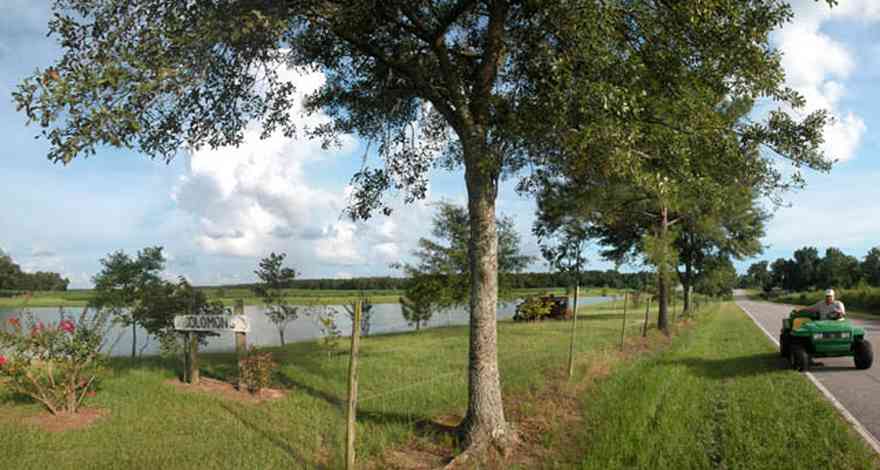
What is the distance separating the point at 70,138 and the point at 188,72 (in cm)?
130

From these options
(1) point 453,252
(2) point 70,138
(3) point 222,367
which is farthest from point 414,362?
(1) point 453,252

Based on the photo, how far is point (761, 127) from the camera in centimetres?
791

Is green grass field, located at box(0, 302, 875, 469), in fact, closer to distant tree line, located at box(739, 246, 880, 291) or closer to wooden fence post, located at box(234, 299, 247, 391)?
wooden fence post, located at box(234, 299, 247, 391)

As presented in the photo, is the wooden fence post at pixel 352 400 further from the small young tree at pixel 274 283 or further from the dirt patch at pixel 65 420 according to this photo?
the small young tree at pixel 274 283

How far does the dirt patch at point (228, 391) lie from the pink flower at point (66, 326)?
2.00m

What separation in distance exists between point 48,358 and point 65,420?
87cm

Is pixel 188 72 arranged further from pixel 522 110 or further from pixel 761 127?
pixel 761 127

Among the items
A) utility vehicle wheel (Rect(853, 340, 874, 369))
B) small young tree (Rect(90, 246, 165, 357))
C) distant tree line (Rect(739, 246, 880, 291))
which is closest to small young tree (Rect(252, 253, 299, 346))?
small young tree (Rect(90, 246, 165, 357))

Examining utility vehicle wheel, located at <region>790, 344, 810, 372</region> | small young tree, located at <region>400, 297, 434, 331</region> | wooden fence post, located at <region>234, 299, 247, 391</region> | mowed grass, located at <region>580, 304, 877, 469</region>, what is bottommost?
small young tree, located at <region>400, 297, 434, 331</region>

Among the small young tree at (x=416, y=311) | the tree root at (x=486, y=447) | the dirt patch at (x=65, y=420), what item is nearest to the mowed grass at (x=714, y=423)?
the tree root at (x=486, y=447)

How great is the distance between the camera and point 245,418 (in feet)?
25.6

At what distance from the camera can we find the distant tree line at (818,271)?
3430 inches

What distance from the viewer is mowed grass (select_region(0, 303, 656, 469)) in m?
6.02

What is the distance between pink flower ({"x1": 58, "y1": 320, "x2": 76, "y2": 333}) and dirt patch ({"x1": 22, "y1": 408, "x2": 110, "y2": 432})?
1.10 meters
